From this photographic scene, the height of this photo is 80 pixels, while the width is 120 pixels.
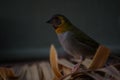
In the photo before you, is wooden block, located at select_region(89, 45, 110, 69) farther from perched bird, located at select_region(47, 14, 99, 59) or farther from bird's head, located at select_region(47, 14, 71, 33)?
bird's head, located at select_region(47, 14, 71, 33)

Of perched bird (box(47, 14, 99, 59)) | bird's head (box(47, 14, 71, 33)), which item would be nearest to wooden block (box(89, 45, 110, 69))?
perched bird (box(47, 14, 99, 59))

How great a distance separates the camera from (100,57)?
579mm

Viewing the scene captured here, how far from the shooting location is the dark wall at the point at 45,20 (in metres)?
2.75

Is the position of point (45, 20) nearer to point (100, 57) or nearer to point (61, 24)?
point (61, 24)

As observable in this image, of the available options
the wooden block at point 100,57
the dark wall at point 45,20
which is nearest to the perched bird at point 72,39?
the wooden block at point 100,57

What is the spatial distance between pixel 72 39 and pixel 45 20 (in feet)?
4.30

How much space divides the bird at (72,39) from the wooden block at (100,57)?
2.37 feet

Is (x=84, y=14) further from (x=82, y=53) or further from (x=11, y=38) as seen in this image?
(x=82, y=53)

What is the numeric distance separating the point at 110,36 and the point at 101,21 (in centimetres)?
14

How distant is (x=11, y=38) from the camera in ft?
9.14

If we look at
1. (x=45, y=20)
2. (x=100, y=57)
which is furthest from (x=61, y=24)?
(x=45, y=20)

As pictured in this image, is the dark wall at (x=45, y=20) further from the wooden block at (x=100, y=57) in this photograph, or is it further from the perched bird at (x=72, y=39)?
the wooden block at (x=100, y=57)

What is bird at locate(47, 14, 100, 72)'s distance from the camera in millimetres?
1359

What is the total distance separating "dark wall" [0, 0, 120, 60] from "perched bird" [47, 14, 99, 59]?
124 cm
